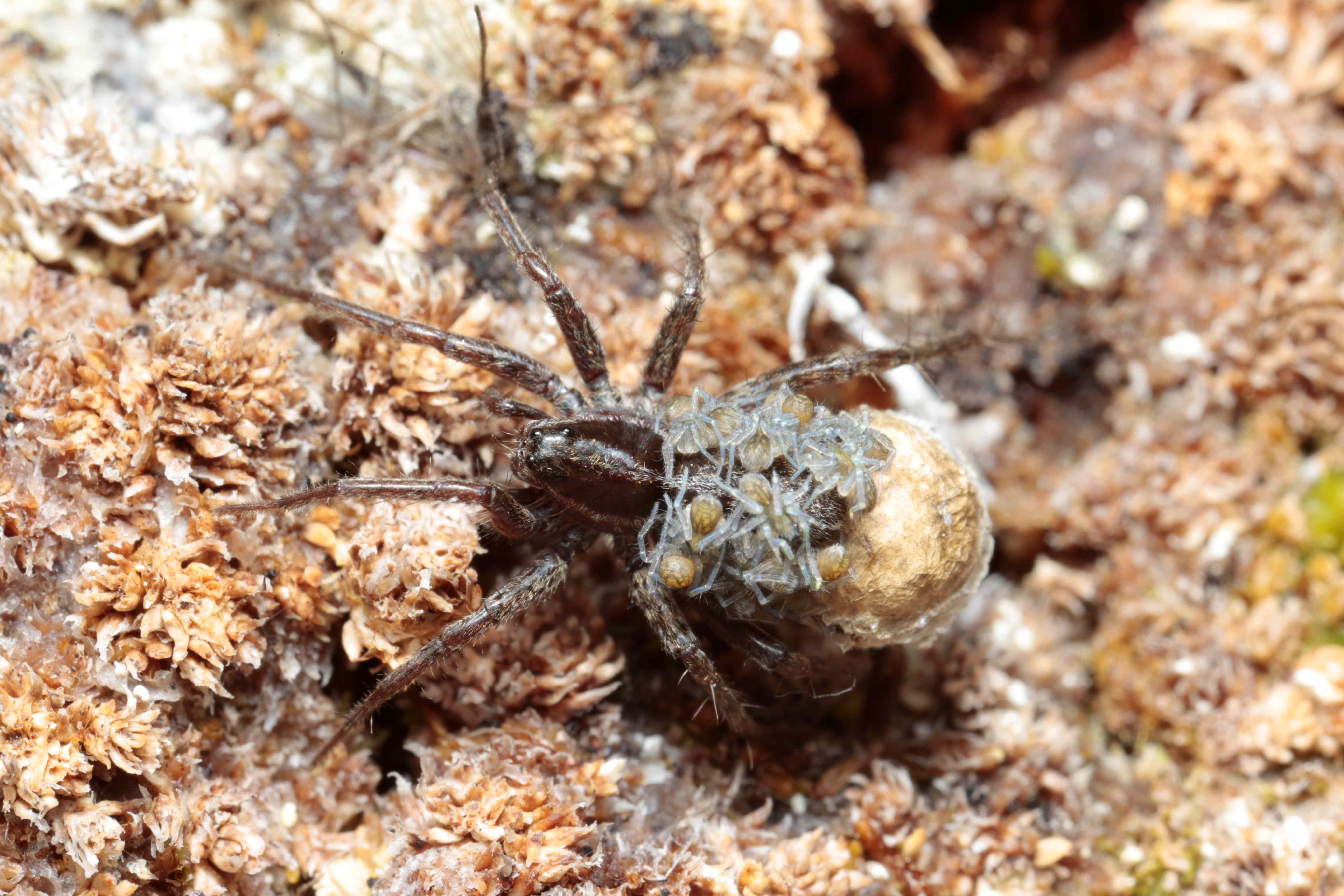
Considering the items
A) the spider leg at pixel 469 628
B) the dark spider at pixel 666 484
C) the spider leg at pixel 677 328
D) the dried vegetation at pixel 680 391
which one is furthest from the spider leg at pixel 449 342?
the spider leg at pixel 469 628

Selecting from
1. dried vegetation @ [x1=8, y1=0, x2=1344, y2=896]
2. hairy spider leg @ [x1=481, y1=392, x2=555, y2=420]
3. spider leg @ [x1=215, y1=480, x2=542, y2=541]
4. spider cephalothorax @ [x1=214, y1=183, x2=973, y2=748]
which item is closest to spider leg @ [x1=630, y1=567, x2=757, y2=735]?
spider cephalothorax @ [x1=214, y1=183, x2=973, y2=748]

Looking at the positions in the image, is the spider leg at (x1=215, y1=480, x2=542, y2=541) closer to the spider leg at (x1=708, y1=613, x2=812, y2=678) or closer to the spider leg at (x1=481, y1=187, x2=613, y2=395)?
the spider leg at (x1=481, y1=187, x2=613, y2=395)

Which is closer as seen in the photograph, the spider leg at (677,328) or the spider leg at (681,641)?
the spider leg at (681,641)

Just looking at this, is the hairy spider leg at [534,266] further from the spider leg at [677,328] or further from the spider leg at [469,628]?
Result: the spider leg at [469,628]

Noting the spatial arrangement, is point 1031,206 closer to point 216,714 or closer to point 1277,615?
point 1277,615

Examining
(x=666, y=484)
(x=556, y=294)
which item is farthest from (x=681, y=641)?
(x=556, y=294)
